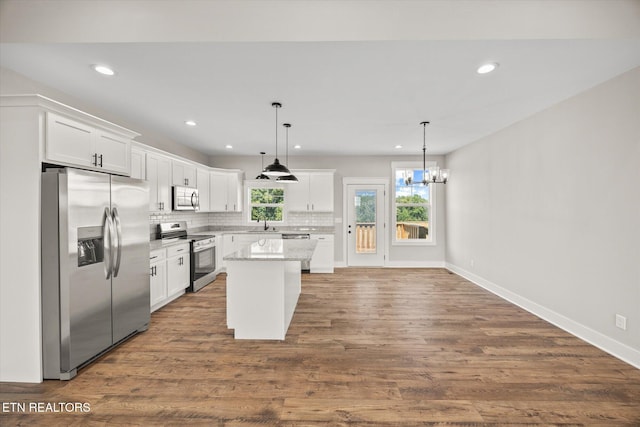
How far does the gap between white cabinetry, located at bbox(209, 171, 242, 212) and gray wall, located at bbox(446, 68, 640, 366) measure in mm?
5085

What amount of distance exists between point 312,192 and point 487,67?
4356 millimetres

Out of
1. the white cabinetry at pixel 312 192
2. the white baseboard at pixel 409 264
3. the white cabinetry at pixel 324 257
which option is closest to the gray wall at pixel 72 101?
the white cabinetry at pixel 312 192

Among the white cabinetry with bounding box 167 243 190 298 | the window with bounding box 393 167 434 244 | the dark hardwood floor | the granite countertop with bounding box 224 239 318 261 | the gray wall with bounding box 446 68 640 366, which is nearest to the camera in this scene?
the dark hardwood floor

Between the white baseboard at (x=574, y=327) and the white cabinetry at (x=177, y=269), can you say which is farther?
the white cabinetry at (x=177, y=269)

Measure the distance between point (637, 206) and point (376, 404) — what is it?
9.62 feet

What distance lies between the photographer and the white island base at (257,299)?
9.99ft

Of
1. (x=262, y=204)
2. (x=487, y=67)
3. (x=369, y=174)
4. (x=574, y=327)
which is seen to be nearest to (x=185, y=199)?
(x=262, y=204)

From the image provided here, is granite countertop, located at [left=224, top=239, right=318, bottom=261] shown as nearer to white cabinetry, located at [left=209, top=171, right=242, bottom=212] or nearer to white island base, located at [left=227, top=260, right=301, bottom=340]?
white island base, located at [left=227, top=260, right=301, bottom=340]

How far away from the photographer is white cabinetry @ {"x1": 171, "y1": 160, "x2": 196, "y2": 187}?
483cm

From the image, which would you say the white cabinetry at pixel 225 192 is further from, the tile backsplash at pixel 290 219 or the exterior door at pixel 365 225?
the exterior door at pixel 365 225

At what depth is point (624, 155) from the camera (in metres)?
2.66

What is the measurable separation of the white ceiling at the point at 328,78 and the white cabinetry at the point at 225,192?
1.94 meters

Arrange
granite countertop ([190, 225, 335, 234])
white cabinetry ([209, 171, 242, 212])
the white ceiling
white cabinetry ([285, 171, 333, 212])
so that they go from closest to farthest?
the white ceiling → white cabinetry ([209, 171, 242, 212]) → granite countertop ([190, 225, 335, 234]) → white cabinetry ([285, 171, 333, 212])

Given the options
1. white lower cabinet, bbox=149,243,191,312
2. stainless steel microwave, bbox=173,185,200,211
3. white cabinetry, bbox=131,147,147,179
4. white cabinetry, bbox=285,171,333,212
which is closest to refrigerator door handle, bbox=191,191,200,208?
stainless steel microwave, bbox=173,185,200,211
